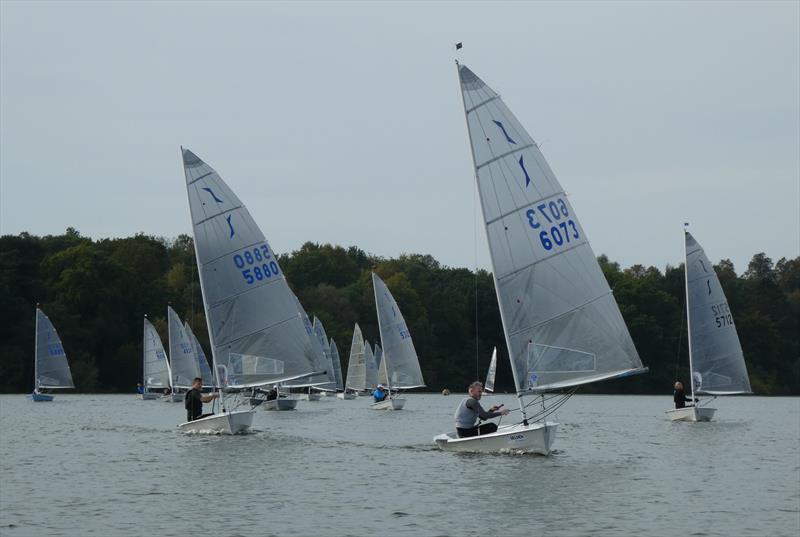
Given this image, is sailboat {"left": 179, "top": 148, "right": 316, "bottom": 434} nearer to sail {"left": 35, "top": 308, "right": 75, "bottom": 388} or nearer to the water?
the water

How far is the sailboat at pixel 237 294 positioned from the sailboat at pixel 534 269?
11.8 metres

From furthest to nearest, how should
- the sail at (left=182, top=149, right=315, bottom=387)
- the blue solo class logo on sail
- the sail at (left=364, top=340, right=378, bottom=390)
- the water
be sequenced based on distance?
the sail at (left=364, top=340, right=378, bottom=390) < the blue solo class logo on sail < the sail at (left=182, top=149, right=315, bottom=387) < the water

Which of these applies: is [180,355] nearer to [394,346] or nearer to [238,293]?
[394,346]

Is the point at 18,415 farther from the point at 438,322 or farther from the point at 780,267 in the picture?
the point at 780,267

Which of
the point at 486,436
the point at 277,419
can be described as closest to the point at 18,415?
the point at 277,419

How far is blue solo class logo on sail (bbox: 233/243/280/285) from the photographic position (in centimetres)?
3947

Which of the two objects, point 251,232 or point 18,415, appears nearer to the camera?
point 251,232

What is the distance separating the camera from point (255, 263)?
131ft

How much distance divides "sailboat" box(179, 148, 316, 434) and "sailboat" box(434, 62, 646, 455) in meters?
A: 11.8

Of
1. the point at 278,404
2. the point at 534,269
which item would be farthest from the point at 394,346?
the point at 534,269

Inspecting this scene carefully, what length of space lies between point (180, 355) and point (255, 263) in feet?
143

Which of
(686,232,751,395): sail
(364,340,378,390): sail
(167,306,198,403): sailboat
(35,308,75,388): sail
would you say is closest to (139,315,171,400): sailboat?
(35,308,75,388): sail

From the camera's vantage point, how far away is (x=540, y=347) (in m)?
28.8

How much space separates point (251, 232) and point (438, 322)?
3386 inches
